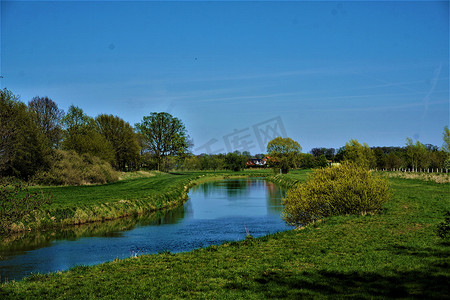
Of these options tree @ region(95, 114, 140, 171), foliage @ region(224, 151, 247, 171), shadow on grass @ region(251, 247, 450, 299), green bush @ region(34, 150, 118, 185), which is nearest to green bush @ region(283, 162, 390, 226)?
shadow on grass @ region(251, 247, 450, 299)

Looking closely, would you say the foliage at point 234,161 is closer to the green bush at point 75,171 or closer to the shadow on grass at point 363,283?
the green bush at point 75,171

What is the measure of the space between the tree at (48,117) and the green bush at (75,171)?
8.37 metres

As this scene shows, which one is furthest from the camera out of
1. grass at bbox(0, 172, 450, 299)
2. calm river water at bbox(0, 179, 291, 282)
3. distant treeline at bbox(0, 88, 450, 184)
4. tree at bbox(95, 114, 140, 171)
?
tree at bbox(95, 114, 140, 171)

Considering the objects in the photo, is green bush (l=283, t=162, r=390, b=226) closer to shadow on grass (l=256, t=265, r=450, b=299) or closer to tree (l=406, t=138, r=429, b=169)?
shadow on grass (l=256, t=265, r=450, b=299)

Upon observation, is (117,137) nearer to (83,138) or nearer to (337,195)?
(83,138)

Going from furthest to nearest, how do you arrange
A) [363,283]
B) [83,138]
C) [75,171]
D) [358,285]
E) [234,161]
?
[234,161] → [83,138] → [75,171] → [363,283] → [358,285]

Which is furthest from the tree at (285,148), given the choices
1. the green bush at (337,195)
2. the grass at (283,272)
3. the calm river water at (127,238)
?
the grass at (283,272)

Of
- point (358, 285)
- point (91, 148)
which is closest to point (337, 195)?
point (358, 285)

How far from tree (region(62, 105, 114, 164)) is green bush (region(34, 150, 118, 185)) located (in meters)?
3.11

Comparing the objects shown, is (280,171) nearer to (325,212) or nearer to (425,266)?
(325,212)

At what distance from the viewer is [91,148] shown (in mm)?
61375

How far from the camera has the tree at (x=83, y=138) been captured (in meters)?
60.3

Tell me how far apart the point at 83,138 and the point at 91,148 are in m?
2.17

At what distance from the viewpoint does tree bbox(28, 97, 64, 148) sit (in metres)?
60.0
